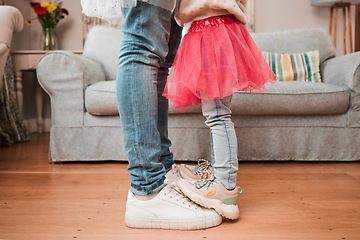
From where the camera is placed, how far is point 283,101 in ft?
5.78

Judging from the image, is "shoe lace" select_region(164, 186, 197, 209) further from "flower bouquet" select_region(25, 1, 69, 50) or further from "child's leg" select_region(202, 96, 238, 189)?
"flower bouquet" select_region(25, 1, 69, 50)

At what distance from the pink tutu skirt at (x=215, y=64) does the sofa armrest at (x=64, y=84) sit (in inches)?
38.2

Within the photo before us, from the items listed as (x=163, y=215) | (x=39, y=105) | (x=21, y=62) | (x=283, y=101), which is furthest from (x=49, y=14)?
(x=163, y=215)

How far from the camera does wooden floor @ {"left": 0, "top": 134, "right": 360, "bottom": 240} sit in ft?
3.01

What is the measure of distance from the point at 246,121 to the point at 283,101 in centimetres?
21

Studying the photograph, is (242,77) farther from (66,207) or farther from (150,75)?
(66,207)

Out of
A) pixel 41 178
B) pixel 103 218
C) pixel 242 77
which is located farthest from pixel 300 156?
pixel 41 178

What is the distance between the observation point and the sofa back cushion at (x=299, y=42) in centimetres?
233

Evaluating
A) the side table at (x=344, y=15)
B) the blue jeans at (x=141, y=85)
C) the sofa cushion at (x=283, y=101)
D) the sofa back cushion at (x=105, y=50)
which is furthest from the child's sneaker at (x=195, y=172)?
the side table at (x=344, y=15)

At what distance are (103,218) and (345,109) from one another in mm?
1402

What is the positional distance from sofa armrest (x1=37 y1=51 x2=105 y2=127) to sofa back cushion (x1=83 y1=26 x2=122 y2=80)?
0.46 meters

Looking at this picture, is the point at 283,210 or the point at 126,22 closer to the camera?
the point at 126,22

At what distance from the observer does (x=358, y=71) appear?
179cm

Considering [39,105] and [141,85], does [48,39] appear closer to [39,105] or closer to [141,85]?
[39,105]
